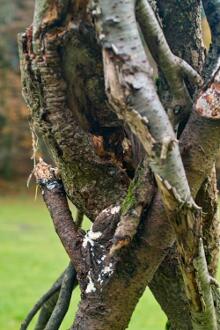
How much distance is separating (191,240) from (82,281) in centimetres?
47

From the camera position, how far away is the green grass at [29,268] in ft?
25.8

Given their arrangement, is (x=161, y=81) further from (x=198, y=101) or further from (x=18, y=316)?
(x=18, y=316)

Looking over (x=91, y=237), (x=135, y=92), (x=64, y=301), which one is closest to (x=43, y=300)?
(x=64, y=301)

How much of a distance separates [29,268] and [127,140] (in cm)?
853

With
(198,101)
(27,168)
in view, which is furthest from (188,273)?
(27,168)

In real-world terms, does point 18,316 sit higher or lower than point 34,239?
lower

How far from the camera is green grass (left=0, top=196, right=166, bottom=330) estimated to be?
7859 millimetres

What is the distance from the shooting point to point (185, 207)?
86.5 inches

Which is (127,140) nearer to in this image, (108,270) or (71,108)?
(71,108)

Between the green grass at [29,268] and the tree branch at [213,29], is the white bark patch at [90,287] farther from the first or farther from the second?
the green grass at [29,268]

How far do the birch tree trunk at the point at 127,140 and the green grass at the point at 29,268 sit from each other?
465cm

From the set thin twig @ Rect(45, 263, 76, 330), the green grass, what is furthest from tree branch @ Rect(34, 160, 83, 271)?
the green grass

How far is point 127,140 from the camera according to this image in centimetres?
265

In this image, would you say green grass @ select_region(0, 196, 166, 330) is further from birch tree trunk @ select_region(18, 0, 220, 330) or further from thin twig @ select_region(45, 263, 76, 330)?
birch tree trunk @ select_region(18, 0, 220, 330)
